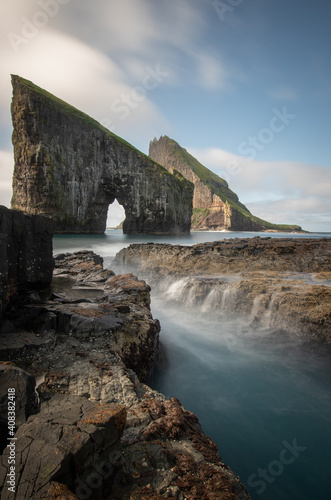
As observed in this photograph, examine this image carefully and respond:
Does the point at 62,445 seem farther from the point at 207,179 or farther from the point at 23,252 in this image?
the point at 207,179

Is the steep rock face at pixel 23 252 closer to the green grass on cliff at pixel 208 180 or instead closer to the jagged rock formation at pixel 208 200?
the jagged rock formation at pixel 208 200

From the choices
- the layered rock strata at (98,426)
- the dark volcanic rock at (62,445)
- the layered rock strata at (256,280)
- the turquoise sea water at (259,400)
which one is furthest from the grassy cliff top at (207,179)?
the dark volcanic rock at (62,445)

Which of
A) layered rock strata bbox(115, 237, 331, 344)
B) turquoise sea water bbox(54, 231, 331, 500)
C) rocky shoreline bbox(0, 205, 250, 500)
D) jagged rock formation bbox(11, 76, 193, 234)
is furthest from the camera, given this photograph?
jagged rock formation bbox(11, 76, 193, 234)

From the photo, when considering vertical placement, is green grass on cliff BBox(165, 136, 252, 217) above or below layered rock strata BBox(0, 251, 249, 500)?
above

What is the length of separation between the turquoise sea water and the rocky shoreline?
184 cm

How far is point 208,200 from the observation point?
111m

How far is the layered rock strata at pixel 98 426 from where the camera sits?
172 centimetres

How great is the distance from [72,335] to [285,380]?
4916 millimetres

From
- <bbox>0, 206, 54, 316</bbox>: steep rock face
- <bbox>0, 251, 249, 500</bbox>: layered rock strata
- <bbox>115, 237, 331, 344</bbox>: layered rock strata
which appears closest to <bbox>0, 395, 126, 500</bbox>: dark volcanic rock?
<bbox>0, 251, 249, 500</bbox>: layered rock strata

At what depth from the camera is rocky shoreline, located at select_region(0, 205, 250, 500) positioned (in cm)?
171

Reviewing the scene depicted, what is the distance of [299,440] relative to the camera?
4.36m

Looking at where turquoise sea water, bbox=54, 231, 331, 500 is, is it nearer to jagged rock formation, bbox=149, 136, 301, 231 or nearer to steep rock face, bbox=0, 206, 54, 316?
steep rock face, bbox=0, 206, 54, 316

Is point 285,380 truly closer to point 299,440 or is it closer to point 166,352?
point 299,440

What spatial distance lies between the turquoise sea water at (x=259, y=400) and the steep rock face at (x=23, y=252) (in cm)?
381
